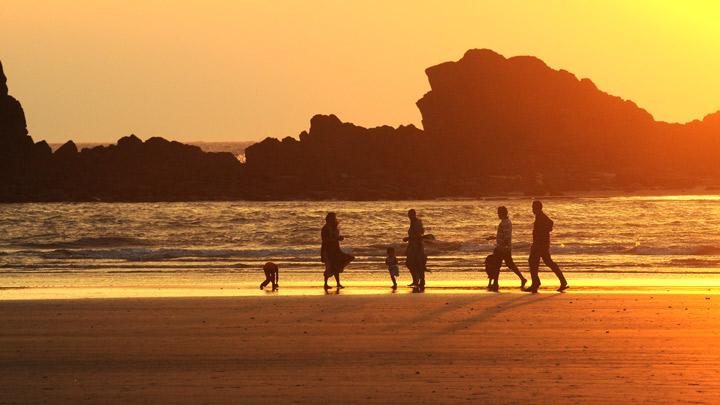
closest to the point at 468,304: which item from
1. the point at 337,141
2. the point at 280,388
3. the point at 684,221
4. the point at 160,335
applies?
the point at 160,335

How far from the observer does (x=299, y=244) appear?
5112 centimetres

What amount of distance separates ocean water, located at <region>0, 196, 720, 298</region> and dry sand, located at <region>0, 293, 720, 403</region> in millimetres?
6406

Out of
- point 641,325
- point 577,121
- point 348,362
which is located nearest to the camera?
point 348,362

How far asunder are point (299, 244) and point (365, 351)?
37699mm

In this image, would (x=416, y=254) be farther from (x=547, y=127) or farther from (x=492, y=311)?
(x=547, y=127)

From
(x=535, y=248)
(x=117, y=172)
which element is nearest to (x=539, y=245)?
(x=535, y=248)

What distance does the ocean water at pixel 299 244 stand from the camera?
28625 mm

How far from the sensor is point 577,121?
19250 centimetres

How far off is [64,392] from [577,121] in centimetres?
18515

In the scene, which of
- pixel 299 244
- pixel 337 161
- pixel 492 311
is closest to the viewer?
pixel 492 311

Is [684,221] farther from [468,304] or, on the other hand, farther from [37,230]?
[468,304]

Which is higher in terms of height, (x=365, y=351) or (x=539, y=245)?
(x=539, y=245)

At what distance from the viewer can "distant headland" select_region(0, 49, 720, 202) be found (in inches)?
5103

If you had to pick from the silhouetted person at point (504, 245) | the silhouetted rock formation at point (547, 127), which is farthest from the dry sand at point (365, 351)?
the silhouetted rock formation at point (547, 127)
